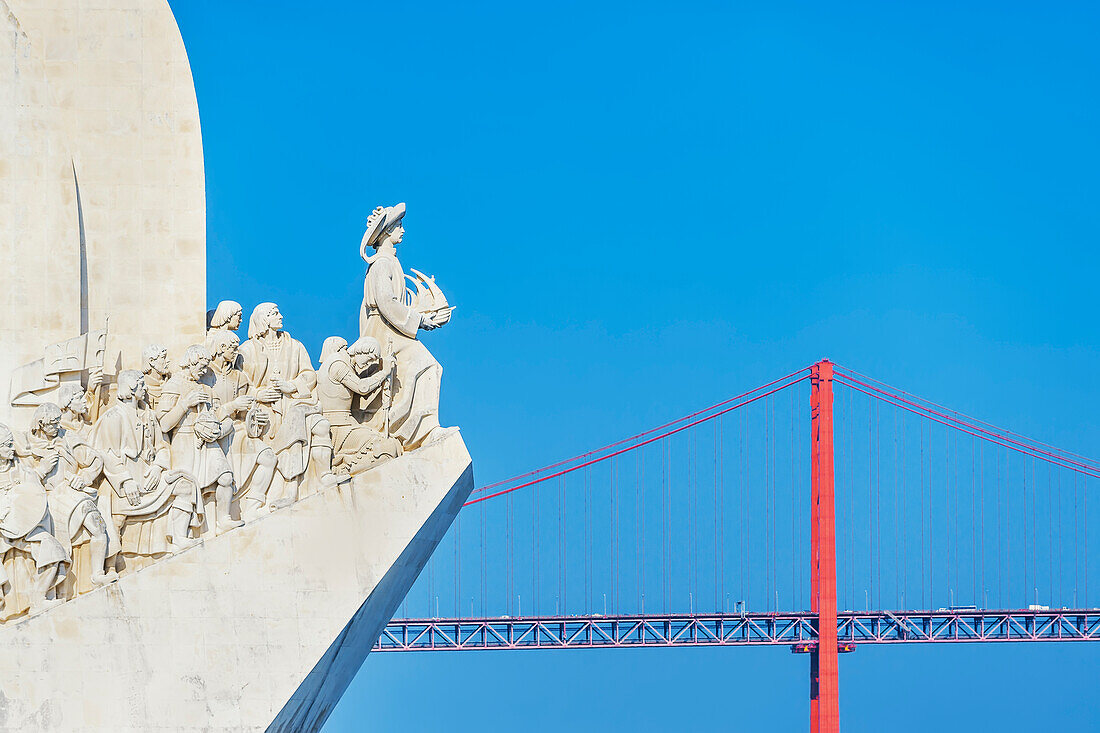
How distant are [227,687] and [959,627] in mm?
18549

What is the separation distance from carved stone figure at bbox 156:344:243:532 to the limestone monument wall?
1.97ft

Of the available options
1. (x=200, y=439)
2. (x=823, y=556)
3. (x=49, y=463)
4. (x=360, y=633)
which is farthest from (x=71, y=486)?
(x=823, y=556)

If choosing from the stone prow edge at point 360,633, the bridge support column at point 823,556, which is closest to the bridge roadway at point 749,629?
the bridge support column at point 823,556

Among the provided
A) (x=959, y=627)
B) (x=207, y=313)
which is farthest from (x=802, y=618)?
(x=207, y=313)

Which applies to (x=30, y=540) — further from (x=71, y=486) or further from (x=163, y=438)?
(x=163, y=438)

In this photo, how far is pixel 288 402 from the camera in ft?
34.6

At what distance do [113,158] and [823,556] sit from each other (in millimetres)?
16491

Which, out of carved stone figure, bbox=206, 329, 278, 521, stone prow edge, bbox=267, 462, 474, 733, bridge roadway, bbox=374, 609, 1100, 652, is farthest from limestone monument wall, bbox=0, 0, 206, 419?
bridge roadway, bbox=374, 609, 1100, 652

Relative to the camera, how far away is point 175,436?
406 inches

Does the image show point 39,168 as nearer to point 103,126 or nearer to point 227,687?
point 103,126

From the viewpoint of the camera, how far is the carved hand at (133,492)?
1009cm

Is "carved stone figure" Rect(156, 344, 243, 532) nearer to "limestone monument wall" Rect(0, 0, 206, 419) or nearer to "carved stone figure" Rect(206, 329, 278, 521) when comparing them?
"carved stone figure" Rect(206, 329, 278, 521)

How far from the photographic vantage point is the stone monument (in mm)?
9828

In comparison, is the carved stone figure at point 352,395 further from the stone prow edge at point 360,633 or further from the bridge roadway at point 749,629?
the bridge roadway at point 749,629
